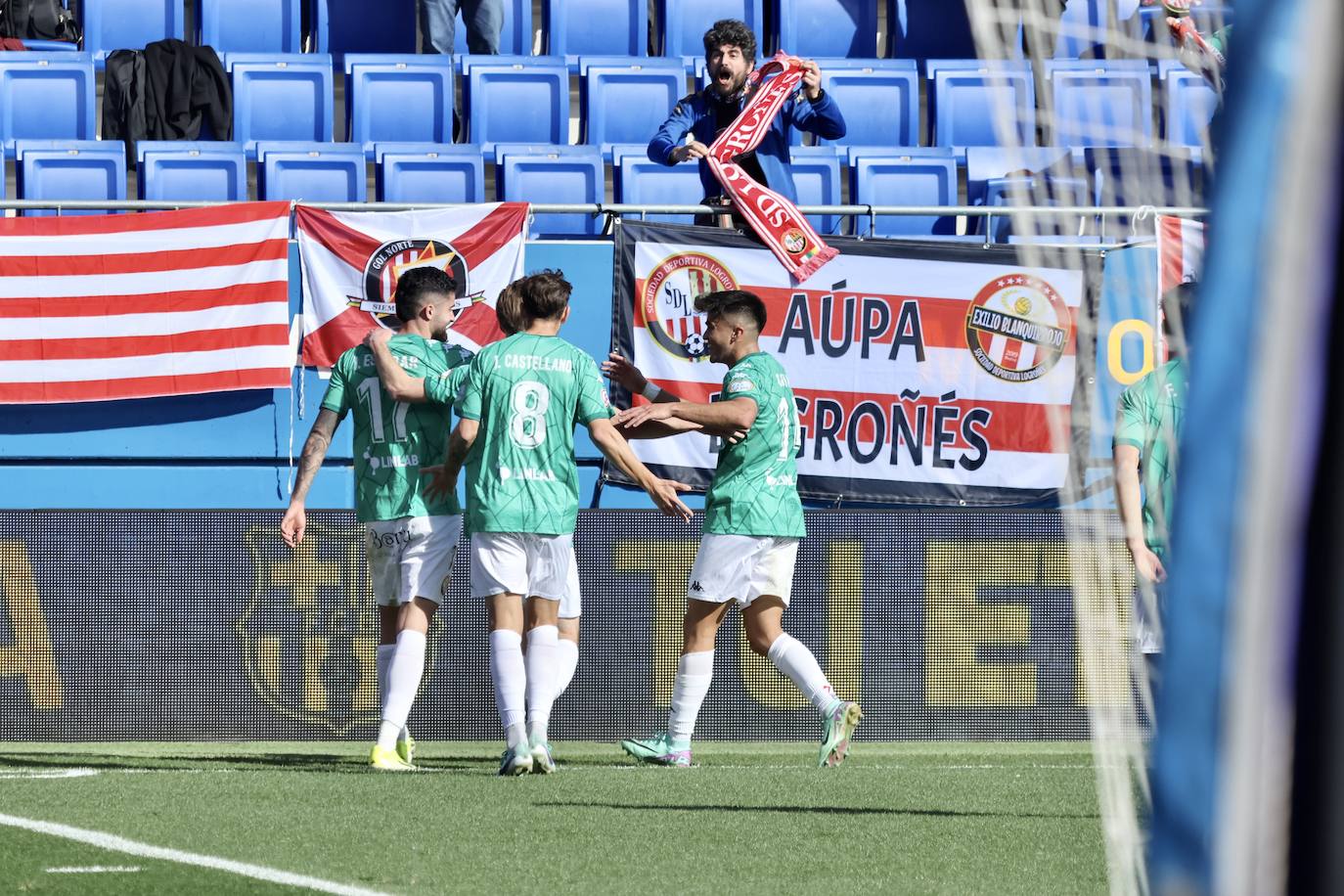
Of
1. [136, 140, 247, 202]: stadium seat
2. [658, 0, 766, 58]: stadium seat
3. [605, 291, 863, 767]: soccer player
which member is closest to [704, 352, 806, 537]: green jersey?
[605, 291, 863, 767]: soccer player

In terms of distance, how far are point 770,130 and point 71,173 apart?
4.22 metres

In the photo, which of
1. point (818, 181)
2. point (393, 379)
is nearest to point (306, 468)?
point (393, 379)

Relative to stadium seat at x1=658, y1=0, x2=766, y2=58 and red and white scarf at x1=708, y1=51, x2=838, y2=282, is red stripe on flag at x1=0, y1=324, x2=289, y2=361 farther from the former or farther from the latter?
stadium seat at x1=658, y1=0, x2=766, y2=58

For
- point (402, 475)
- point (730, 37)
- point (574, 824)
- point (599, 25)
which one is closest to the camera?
point (574, 824)

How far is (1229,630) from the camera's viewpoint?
1.00 metres

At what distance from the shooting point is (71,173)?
35.4ft

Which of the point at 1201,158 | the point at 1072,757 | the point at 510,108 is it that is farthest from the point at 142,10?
the point at 1201,158

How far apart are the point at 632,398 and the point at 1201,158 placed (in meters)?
7.33

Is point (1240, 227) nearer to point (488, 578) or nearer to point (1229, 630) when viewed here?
point (1229, 630)

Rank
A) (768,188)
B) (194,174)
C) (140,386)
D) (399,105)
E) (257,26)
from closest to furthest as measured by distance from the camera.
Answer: (140,386), (768,188), (194,174), (399,105), (257,26)

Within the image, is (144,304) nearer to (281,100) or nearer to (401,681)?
(281,100)

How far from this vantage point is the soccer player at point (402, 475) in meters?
6.91

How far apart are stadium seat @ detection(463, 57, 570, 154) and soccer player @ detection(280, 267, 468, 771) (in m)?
5.00

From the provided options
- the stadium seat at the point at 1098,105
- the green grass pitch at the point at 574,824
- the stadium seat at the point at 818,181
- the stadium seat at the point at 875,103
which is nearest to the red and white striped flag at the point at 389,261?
the stadium seat at the point at 818,181
